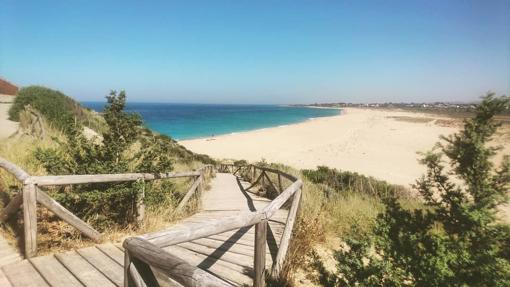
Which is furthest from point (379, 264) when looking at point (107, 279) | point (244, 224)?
point (107, 279)

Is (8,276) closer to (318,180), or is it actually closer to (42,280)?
(42,280)

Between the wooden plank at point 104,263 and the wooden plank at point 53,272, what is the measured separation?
304 mm

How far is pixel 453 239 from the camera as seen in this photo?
3650 millimetres

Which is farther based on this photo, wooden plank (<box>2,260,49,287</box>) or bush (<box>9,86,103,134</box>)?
bush (<box>9,86,103,134</box>)

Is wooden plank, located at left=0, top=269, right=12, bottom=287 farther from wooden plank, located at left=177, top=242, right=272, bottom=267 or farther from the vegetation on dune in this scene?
wooden plank, located at left=177, top=242, right=272, bottom=267

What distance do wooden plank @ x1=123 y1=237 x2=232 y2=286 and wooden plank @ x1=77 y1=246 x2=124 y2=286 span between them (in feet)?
5.29

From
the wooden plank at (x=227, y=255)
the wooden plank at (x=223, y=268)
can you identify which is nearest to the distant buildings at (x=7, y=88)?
the wooden plank at (x=227, y=255)

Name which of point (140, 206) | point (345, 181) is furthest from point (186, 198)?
point (345, 181)

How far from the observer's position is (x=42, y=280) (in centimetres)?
339

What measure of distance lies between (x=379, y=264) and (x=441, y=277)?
0.56 m

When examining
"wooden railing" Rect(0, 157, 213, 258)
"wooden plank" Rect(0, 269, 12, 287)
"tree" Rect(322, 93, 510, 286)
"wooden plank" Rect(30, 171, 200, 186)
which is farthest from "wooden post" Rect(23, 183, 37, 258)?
"tree" Rect(322, 93, 510, 286)

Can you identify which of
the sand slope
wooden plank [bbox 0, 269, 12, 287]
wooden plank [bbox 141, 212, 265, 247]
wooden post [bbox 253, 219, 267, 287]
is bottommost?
the sand slope

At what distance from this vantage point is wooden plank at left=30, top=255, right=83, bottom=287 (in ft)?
11.0

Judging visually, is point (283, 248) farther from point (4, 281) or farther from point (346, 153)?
point (346, 153)
